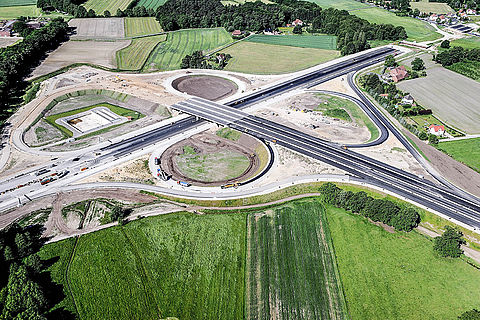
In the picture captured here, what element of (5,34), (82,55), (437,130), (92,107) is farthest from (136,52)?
(437,130)

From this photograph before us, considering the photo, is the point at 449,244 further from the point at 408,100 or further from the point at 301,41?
the point at 301,41

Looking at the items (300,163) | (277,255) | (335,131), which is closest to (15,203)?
(277,255)

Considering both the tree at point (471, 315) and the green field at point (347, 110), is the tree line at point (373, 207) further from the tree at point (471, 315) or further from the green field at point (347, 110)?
the green field at point (347, 110)

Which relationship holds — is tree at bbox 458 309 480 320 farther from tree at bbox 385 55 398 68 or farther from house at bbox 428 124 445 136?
tree at bbox 385 55 398 68

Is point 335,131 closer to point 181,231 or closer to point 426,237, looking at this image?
point 426,237

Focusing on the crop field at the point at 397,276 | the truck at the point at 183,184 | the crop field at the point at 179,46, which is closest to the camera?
the crop field at the point at 397,276

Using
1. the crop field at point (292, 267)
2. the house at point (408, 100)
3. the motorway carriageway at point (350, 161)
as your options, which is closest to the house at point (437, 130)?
the house at point (408, 100)

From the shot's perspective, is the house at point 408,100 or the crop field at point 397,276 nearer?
the crop field at point 397,276
